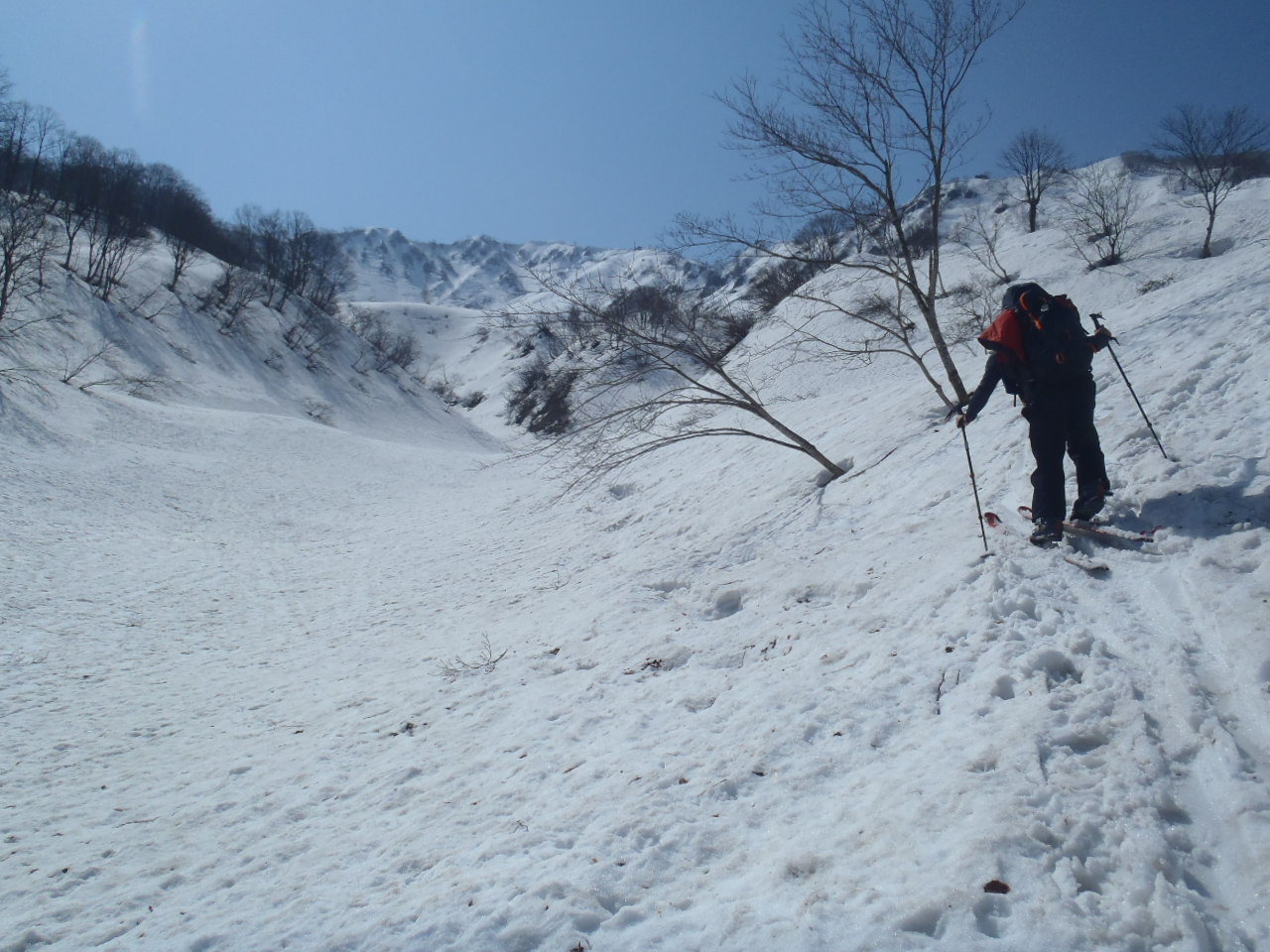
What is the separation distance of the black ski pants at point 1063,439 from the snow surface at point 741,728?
1.28 feet

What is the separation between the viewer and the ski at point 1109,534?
4668 millimetres

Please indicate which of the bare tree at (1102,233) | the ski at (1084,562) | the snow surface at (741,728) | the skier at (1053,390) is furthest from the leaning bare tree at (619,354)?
the bare tree at (1102,233)

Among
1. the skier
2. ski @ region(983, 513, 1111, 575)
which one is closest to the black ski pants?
the skier

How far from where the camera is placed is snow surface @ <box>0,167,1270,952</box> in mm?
2912

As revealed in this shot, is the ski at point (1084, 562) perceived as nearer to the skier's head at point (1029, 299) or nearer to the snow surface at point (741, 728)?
the snow surface at point (741, 728)

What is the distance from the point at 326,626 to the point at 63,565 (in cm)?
614

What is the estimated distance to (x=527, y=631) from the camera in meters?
8.18

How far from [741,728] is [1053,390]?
3581 millimetres

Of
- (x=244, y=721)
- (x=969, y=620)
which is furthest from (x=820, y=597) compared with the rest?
(x=244, y=721)

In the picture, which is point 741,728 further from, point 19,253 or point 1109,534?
point 19,253

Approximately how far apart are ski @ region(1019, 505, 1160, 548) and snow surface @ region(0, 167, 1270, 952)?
13 centimetres

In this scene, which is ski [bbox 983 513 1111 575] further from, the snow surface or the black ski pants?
the black ski pants

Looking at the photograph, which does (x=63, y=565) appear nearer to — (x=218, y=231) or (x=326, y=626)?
(x=326, y=626)

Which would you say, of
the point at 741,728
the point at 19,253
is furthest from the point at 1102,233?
the point at 19,253
